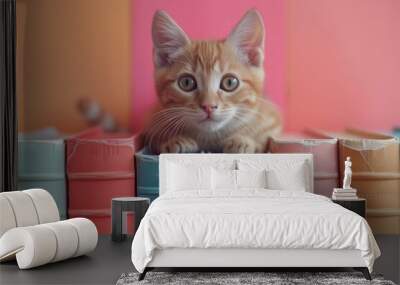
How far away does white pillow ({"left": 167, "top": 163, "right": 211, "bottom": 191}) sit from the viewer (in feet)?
21.9

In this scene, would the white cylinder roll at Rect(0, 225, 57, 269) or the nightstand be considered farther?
the nightstand

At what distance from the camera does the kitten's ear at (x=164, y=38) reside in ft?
23.6

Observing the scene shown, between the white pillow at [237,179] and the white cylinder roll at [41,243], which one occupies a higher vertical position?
the white pillow at [237,179]

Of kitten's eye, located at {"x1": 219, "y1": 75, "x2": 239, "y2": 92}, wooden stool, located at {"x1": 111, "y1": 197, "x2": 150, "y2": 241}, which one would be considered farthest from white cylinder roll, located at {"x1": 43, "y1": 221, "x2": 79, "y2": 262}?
kitten's eye, located at {"x1": 219, "y1": 75, "x2": 239, "y2": 92}

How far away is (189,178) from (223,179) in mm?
329

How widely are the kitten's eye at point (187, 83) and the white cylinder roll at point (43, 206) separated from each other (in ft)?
5.76

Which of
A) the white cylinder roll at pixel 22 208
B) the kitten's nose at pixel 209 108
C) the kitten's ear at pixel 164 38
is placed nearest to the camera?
the white cylinder roll at pixel 22 208

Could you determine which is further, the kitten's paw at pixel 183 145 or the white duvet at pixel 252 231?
the kitten's paw at pixel 183 145

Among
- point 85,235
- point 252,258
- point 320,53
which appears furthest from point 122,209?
point 320,53

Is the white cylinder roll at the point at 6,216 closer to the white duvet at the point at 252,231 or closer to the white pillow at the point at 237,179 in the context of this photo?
Result: the white duvet at the point at 252,231

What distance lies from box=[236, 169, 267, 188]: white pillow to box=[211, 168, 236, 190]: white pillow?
4 cm

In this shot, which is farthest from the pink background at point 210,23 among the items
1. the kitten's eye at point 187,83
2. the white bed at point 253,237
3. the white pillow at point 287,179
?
→ the white bed at point 253,237

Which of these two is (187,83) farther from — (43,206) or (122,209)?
(43,206)

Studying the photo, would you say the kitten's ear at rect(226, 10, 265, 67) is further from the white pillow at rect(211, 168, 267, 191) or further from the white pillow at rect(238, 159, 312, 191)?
the white pillow at rect(211, 168, 267, 191)
